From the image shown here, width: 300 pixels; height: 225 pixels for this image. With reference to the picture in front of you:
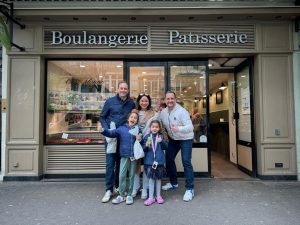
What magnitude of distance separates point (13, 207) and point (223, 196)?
337cm

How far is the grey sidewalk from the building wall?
1.87 feet

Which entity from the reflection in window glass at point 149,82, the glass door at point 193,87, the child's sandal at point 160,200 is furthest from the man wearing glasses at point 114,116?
the glass door at point 193,87

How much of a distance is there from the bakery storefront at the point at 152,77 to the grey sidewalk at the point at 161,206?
630 mm

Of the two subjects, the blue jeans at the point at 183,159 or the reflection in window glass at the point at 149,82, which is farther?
the reflection in window glass at the point at 149,82

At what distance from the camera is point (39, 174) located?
5559 mm

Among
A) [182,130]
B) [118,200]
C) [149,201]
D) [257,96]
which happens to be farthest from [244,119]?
[118,200]

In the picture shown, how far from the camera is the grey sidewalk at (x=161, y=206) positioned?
357cm

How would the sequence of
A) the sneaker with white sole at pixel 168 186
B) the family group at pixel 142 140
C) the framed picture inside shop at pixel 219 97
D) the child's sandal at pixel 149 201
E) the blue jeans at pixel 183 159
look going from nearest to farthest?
1. the child's sandal at pixel 149 201
2. the family group at pixel 142 140
3. the blue jeans at pixel 183 159
4. the sneaker with white sole at pixel 168 186
5. the framed picture inside shop at pixel 219 97

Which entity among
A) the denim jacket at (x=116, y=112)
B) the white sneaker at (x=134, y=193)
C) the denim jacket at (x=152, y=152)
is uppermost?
the denim jacket at (x=116, y=112)

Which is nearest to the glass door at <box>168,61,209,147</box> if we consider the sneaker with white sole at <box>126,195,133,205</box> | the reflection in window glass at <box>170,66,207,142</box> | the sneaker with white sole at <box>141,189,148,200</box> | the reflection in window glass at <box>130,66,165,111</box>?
the reflection in window glass at <box>170,66,207,142</box>

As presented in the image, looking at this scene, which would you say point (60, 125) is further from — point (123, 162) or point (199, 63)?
point (199, 63)

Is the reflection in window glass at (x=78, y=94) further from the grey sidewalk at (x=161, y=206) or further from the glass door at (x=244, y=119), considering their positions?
the glass door at (x=244, y=119)

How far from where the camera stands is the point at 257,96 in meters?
5.70

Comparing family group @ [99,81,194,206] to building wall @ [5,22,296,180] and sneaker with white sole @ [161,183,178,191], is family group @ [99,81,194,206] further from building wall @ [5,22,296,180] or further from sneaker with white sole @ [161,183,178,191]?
building wall @ [5,22,296,180]
